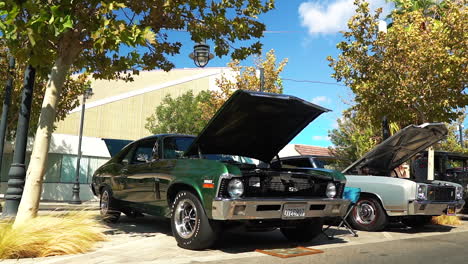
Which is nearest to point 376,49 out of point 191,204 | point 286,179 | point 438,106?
point 438,106

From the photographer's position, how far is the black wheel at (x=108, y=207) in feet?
24.7

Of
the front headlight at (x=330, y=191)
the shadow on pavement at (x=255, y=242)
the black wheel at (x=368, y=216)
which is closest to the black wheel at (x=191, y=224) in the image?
the shadow on pavement at (x=255, y=242)

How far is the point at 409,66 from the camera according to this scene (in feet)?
37.0

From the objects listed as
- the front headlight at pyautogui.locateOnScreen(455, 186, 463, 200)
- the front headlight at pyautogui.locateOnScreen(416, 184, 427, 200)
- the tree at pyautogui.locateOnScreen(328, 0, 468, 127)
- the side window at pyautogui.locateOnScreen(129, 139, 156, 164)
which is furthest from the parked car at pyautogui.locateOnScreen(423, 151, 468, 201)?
the side window at pyautogui.locateOnScreen(129, 139, 156, 164)

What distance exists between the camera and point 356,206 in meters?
8.19

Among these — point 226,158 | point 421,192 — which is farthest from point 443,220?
point 226,158

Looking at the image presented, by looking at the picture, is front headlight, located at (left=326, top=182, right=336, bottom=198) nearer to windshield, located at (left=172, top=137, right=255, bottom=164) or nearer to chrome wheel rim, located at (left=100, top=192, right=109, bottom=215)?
windshield, located at (left=172, top=137, right=255, bottom=164)

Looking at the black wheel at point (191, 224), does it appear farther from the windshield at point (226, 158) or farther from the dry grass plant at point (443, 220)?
the dry grass plant at point (443, 220)

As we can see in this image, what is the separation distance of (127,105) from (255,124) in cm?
2453

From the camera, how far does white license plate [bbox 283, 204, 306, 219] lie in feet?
16.6

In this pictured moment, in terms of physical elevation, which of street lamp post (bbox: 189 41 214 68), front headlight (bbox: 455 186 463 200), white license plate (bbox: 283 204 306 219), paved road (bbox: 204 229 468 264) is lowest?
paved road (bbox: 204 229 468 264)

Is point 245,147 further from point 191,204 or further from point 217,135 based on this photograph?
point 191,204

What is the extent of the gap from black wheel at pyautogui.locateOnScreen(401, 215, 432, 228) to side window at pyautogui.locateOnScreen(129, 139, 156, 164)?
18.7ft

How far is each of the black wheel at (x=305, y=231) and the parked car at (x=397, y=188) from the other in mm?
2246
